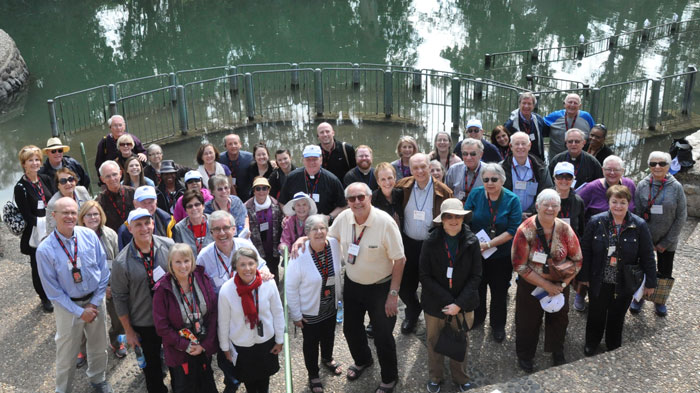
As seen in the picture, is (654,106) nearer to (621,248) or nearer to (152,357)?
(621,248)

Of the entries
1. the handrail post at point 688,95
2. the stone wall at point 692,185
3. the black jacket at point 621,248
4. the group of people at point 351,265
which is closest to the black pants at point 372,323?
the group of people at point 351,265

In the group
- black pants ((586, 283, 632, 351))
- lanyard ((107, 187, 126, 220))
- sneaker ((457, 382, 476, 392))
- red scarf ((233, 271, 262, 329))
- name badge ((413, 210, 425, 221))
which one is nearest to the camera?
red scarf ((233, 271, 262, 329))

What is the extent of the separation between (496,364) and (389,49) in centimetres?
1896

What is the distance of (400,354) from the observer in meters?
6.28

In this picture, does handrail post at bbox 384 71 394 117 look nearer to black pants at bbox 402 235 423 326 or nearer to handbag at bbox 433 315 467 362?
black pants at bbox 402 235 423 326

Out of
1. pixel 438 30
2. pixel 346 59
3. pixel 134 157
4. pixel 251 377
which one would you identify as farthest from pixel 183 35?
pixel 251 377

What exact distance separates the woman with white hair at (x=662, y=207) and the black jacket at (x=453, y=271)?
2.26 metres

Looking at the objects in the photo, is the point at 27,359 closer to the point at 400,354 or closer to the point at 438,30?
the point at 400,354

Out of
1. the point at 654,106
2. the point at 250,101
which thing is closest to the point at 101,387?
the point at 250,101

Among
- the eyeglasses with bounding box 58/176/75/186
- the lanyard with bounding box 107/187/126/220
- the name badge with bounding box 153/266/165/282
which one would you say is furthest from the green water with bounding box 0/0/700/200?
the name badge with bounding box 153/266/165/282

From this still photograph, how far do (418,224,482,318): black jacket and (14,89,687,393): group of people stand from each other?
0.01m

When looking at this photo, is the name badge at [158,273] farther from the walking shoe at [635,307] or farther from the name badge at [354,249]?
the walking shoe at [635,307]

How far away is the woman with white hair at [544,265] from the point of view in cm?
565

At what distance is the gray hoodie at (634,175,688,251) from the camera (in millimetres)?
6434
